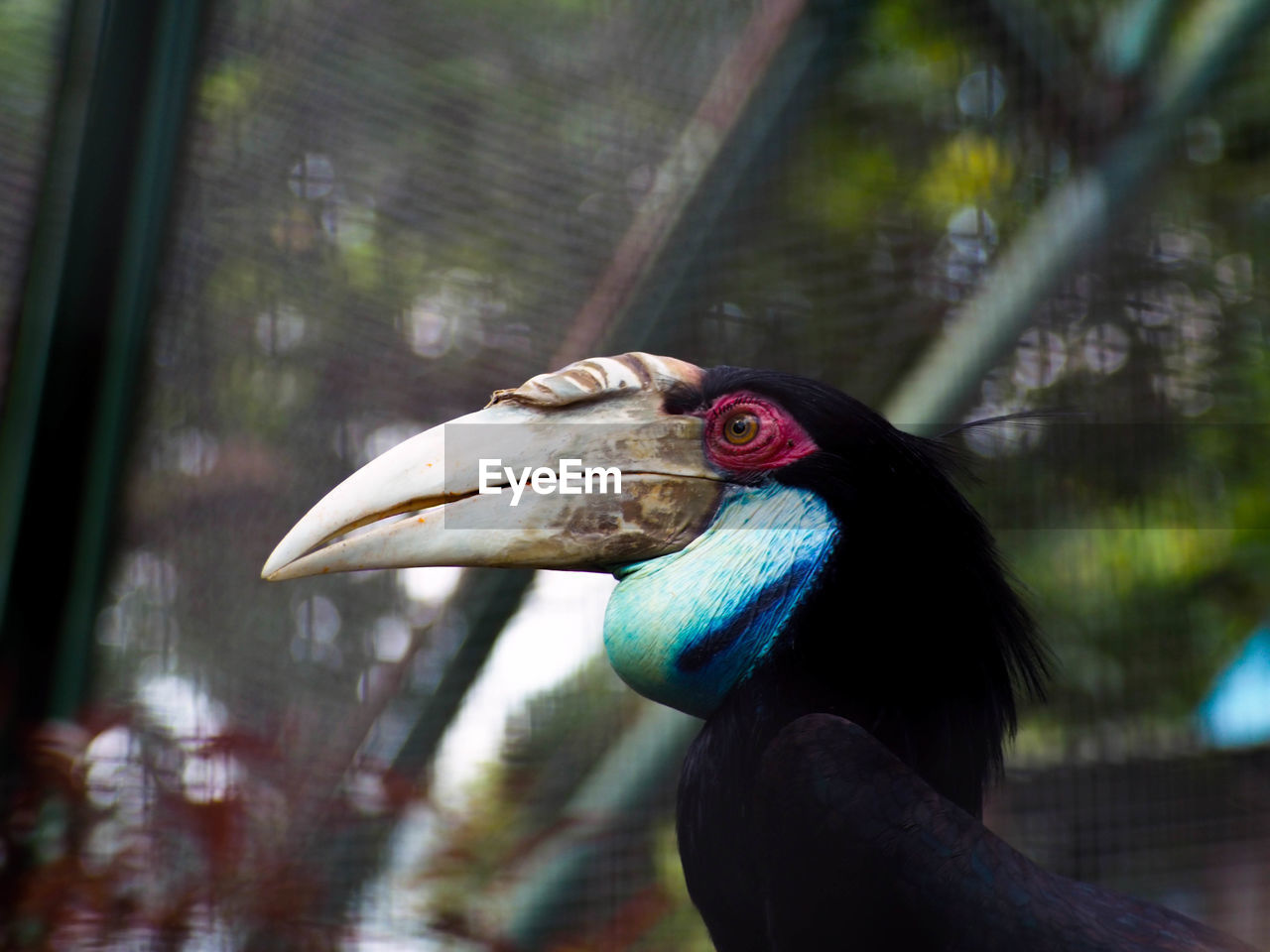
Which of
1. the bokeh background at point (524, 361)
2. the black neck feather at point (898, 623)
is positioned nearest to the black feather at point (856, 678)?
the black neck feather at point (898, 623)

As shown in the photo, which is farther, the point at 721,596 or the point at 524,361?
the point at 524,361

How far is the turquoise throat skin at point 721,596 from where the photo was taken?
698 mm

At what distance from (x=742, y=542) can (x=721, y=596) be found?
37mm

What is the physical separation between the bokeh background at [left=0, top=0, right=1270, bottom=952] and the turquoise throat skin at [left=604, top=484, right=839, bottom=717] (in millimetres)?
211

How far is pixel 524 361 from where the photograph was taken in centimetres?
111

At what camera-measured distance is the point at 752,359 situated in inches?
41.8

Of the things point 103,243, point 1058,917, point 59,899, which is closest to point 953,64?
point 1058,917

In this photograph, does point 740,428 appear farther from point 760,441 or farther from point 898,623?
point 898,623

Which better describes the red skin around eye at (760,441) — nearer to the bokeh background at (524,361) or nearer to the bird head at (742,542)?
the bird head at (742,542)

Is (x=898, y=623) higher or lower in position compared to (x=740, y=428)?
lower

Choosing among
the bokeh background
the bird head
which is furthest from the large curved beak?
the bokeh background

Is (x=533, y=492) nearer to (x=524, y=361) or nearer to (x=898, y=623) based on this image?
(x=898, y=623)

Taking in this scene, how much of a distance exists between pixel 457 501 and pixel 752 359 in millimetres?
427

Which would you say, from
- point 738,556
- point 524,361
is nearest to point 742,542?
point 738,556
